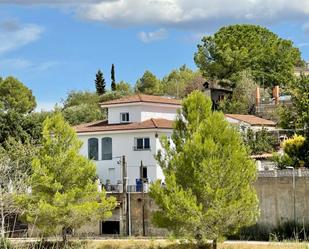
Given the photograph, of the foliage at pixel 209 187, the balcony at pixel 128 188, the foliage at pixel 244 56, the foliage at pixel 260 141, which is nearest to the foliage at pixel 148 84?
the foliage at pixel 244 56

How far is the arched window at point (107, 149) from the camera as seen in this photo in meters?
55.4

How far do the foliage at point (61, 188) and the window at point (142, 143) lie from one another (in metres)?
11.0

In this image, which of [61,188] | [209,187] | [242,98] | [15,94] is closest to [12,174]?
[61,188]

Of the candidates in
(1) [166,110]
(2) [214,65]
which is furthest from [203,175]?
(2) [214,65]

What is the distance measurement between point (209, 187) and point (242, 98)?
45398 millimetres

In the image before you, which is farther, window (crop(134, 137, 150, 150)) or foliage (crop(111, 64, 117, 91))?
foliage (crop(111, 64, 117, 91))

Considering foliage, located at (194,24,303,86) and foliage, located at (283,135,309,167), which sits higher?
foliage, located at (194,24,303,86)

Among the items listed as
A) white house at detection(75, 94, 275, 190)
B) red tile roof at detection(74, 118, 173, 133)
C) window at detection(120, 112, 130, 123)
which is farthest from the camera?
window at detection(120, 112, 130, 123)

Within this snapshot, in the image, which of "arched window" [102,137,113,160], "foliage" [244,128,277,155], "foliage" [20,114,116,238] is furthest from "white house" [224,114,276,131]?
"foliage" [20,114,116,238]

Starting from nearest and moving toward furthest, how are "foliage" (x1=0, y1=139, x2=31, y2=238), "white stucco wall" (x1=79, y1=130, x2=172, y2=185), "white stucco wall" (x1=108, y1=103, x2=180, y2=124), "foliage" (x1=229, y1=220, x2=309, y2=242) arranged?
"foliage" (x1=0, y1=139, x2=31, y2=238)
"foliage" (x1=229, y1=220, x2=309, y2=242)
"white stucco wall" (x1=79, y1=130, x2=172, y2=185)
"white stucco wall" (x1=108, y1=103, x2=180, y2=124)

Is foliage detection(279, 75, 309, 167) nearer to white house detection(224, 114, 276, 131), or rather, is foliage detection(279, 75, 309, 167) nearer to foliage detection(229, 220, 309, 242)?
white house detection(224, 114, 276, 131)

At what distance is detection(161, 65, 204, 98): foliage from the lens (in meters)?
94.6

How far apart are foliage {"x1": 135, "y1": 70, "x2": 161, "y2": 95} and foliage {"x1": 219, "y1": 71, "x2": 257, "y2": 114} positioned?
31.5m

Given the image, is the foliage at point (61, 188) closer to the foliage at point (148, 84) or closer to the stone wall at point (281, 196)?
the stone wall at point (281, 196)
